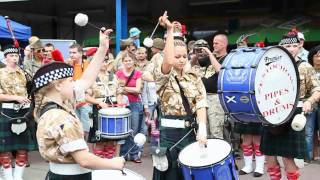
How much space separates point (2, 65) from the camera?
6395 mm

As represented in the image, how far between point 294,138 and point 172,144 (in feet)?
4.45

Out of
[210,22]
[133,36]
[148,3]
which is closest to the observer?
[133,36]

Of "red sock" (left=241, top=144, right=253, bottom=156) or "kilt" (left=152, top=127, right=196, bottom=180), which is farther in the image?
"red sock" (left=241, top=144, right=253, bottom=156)

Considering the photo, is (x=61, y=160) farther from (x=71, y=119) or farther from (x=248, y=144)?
(x=248, y=144)

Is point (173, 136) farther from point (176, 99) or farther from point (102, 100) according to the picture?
point (102, 100)

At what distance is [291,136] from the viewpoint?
4465mm

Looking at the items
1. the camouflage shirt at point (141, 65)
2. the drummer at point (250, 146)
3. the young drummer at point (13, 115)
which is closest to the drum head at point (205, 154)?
the drummer at point (250, 146)

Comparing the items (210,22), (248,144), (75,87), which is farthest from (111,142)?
(210,22)

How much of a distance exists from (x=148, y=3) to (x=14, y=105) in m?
9.35

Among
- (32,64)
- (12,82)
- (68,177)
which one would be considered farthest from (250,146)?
(68,177)

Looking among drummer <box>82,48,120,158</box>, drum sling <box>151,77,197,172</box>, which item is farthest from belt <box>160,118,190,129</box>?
drummer <box>82,48,120,158</box>

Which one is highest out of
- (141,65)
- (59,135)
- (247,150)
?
(141,65)

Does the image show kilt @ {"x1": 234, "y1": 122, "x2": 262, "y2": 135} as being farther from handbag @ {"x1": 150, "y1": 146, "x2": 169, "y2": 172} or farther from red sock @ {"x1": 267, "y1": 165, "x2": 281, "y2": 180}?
handbag @ {"x1": 150, "y1": 146, "x2": 169, "y2": 172}

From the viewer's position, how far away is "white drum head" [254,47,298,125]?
372 cm
